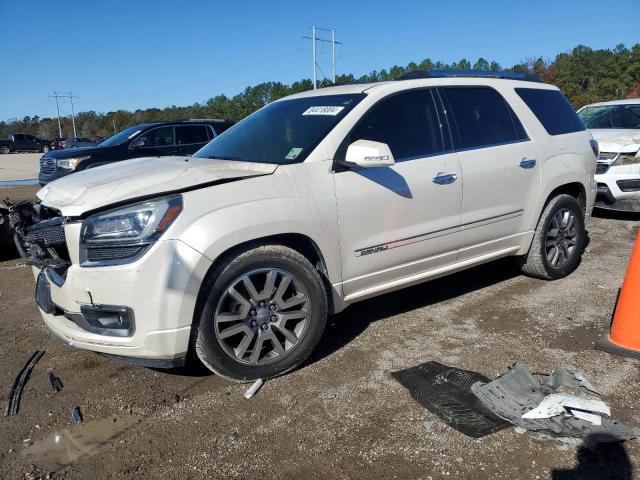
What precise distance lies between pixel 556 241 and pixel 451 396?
259 centimetres

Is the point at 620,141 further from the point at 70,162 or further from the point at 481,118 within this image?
the point at 70,162

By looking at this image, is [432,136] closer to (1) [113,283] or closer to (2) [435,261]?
(2) [435,261]

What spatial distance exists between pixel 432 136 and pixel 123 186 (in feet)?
7.33

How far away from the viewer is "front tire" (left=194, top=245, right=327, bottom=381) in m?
3.00

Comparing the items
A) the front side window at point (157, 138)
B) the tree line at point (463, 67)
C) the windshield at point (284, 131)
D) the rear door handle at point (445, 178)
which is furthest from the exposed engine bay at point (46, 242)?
the tree line at point (463, 67)

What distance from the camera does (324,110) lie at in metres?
3.79

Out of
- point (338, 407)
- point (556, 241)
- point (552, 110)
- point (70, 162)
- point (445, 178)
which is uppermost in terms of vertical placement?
point (552, 110)

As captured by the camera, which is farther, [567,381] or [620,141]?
[620,141]

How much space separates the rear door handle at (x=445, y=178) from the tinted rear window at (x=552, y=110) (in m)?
1.39

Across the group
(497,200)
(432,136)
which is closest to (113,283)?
(432,136)

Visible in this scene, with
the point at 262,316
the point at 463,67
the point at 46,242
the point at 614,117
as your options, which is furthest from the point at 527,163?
the point at 463,67

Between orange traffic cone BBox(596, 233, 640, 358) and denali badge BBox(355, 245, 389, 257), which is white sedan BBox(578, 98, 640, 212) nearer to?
orange traffic cone BBox(596, 233, 640, 358)

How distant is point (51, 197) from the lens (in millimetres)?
3223

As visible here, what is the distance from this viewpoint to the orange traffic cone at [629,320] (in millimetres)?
3461
